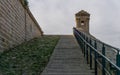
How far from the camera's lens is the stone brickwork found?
17031mm

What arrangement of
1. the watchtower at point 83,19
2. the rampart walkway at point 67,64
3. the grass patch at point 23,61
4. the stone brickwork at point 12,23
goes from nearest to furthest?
1. the rampart walkway at point 67,64
2. the grass patch at point 23,61
3. the stone brickwork at point 12,23
4. the watchtower at point 83,19

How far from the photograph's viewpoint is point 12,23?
19609 millimetres

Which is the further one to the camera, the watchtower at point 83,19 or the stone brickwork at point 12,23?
the watchtower at point 83,19

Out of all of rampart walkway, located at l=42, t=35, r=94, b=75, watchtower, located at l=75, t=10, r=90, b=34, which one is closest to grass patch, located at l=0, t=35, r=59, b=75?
rampart walkway, located at l=42, t=35, r=94, b=75

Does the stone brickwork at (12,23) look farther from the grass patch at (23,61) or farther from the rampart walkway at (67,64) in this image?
the rampart walkway at (67,64)

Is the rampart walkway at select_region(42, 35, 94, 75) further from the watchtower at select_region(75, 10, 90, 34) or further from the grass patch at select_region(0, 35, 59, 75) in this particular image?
the watchtower at select_region(75, 10, 90, 34)

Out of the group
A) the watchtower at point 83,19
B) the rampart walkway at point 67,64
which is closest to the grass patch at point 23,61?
the rampart walkway at point 67,64

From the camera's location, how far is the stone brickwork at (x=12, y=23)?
55.9ft

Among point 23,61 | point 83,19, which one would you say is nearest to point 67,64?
point 23,61

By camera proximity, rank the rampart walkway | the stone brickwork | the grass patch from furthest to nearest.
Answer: the stone brickwork → the grass patch → the rampart walkway

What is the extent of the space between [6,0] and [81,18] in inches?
857

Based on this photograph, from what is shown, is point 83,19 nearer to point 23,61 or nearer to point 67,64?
point 23,61

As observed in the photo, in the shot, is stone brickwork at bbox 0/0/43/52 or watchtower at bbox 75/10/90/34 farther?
watchtower at bbox 75/10/90/34

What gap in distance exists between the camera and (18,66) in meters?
14.3
